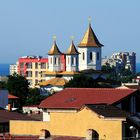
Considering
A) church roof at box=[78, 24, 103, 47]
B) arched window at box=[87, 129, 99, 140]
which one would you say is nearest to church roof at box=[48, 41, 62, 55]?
church roof at box=[78, 24, 103, 47]

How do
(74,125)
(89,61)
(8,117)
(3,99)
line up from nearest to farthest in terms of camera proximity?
(74,125) → (8,117) → (3,99) → (89,61)

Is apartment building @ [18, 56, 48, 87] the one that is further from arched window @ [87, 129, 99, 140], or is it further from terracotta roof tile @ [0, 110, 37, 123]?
arched window @ [87, 129, 99, 140]

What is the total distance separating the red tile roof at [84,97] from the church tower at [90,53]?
279ft

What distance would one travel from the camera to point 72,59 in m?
130

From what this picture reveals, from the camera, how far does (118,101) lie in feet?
120

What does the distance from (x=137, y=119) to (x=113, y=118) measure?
2100 mm

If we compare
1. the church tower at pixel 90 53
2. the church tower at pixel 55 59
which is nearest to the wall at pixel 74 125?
the church tower at pixel 90 53

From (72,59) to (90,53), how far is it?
512cm

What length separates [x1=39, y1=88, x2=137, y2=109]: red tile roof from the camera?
3662cm

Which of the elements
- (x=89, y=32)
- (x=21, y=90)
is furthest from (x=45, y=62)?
(x=21, y=90)

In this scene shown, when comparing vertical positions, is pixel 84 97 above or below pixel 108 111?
above

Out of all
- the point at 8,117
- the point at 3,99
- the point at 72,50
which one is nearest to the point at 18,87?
the point at 72,50

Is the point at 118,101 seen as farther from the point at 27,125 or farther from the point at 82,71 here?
the point at 82,71

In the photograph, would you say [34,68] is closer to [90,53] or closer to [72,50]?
[72,50]
